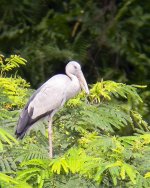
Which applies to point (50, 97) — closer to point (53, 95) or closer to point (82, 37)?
point (53, 95)

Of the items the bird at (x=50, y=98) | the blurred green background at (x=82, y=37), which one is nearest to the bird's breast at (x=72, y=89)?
the bird at (x=50, y=98)

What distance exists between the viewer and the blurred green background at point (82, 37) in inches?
303

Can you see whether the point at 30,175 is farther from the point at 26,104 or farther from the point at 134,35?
the point at 134,35

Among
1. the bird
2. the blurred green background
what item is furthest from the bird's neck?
the blurred green background

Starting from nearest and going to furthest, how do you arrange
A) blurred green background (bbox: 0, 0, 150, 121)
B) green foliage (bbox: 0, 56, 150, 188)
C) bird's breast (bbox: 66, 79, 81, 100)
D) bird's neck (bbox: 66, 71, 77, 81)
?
green foliage (bbox: 0, 56, 150, 188), bird's breast (bbox: 66, 79, 81, 100), bird's neck (bbox: 66, 71, 77, 81), blurred green background (bbox: 0, 0, 150, 121)

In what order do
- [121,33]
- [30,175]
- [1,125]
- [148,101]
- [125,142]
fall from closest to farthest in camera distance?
[30,175] < [125,142] < [1,125] < [148,101] < [121,33]

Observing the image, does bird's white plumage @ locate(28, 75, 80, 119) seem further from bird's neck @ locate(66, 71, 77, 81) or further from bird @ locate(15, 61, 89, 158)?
bird's neck @ locate(66, 71, 77, 81)

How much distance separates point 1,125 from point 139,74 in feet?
13.7

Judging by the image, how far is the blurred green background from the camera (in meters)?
7.69

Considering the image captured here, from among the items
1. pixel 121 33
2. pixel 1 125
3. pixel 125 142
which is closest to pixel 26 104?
pixel 1 125

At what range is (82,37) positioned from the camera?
7.93 meters

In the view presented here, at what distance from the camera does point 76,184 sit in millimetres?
3236

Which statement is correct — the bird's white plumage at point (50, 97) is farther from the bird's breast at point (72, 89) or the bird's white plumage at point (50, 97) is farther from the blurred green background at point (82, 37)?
the blurred green background at point (82, 37)

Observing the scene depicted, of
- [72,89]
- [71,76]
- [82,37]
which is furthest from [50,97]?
[82,37]
